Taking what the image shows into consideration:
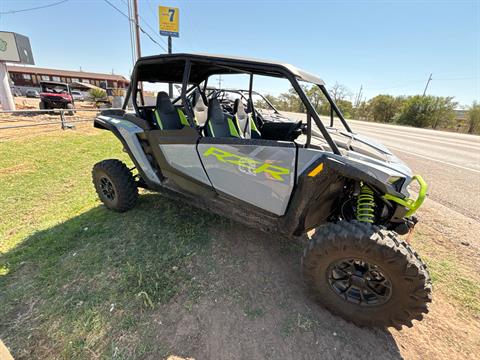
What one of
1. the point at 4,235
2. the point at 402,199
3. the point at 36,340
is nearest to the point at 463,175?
the point at 402,199

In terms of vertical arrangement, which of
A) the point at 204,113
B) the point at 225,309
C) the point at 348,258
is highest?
the point at 204,113

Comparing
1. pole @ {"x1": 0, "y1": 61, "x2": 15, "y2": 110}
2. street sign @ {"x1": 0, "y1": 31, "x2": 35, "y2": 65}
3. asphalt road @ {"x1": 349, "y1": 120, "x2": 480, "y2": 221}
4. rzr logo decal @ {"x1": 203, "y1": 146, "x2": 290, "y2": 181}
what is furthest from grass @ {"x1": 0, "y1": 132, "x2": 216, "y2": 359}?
street sign @ {"x1": 0, "y1": 31, "x2": 35, "y2": 65}

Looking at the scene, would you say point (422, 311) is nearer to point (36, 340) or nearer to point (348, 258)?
point (348, 258)

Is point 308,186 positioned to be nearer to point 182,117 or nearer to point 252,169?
point 252,169

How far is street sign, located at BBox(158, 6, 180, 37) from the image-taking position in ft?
46.3

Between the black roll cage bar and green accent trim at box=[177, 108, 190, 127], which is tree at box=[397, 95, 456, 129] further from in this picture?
green accent trim at box=[177, 108, 190, 127]

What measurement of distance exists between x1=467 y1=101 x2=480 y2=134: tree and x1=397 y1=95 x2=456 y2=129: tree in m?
2.05

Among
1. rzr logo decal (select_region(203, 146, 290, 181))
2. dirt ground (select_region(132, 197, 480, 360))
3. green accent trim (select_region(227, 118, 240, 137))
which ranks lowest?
dirt ground (select_region(132, 197, 480, 360))

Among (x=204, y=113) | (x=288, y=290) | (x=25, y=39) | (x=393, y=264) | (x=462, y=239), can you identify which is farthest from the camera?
(x=25, y=39)

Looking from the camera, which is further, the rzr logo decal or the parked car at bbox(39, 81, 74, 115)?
the parked car at bbox(39, 81, 74, 115)

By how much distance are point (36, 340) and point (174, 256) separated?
A: 3.75 ft

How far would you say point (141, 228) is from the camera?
9.69 ft

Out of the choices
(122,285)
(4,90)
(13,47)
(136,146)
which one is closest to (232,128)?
(136,146)

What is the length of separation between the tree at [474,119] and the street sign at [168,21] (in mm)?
29997
